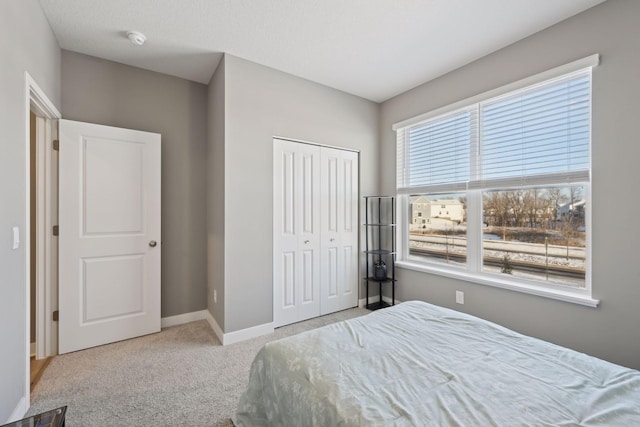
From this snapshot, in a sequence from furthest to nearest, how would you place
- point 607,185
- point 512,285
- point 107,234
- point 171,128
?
1. point 171,128
2. point 107,234
3. point 512,285
4. point 607,185

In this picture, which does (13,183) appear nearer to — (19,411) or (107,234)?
(107,234)

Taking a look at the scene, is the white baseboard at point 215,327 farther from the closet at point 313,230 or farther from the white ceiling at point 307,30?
the white ceiling at point 307,30

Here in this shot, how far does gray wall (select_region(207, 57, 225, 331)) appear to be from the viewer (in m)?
2.67

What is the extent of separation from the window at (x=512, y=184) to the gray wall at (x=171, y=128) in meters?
2.50

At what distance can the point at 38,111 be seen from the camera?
2178 mm

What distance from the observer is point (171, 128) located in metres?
3.04

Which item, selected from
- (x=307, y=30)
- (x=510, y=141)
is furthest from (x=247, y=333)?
(x=510, y=141)

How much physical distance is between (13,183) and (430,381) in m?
2.40

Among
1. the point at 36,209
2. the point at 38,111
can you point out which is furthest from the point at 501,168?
the point at 36,209

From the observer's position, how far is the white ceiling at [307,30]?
2.00 m

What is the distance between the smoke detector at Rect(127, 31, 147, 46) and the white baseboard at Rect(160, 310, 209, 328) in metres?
2.68

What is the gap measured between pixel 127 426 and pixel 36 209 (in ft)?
6.42

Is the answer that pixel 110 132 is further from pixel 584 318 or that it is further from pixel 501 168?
pixel 584 318

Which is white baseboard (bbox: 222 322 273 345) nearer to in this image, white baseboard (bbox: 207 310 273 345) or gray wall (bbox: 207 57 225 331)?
white baseboard (bbox: 207 310 273 345)
